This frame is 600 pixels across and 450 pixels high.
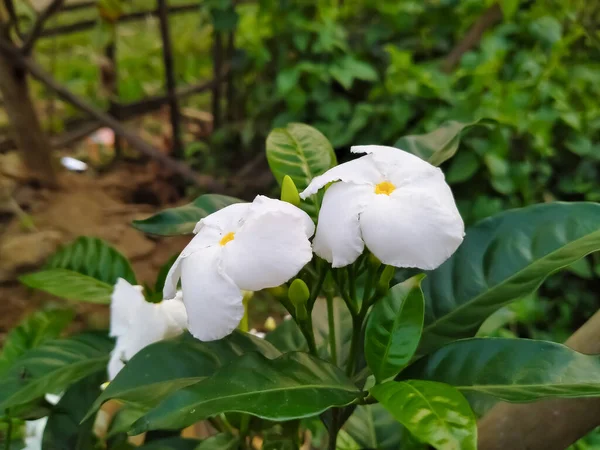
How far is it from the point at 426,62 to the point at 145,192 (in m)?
1.12

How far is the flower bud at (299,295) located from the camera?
42 centimetres

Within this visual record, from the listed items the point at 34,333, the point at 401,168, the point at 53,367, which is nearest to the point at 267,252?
the point at 401,168

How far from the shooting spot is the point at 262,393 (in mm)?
380

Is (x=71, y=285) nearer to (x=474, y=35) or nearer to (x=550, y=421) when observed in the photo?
(x=550, y=421)

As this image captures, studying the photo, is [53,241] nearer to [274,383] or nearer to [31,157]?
[31,157]

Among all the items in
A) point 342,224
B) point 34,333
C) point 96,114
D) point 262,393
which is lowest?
point 96,114

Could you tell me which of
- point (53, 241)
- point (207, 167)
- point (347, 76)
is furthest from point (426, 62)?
point (53, 241)

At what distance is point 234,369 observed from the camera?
1.31 feet

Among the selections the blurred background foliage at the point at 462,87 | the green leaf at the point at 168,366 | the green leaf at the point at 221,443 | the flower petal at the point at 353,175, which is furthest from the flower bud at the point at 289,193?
the blurred background foliage at the point at 462,87

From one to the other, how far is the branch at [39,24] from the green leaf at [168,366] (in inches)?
48.4

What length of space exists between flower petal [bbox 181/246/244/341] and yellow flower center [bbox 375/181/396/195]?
0.41 feet

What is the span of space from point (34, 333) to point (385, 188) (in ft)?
1.87

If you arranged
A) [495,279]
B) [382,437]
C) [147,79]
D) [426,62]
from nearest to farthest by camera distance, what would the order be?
[495,279]
[382,437]
[426,62]
[147,79]

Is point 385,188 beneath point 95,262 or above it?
above
